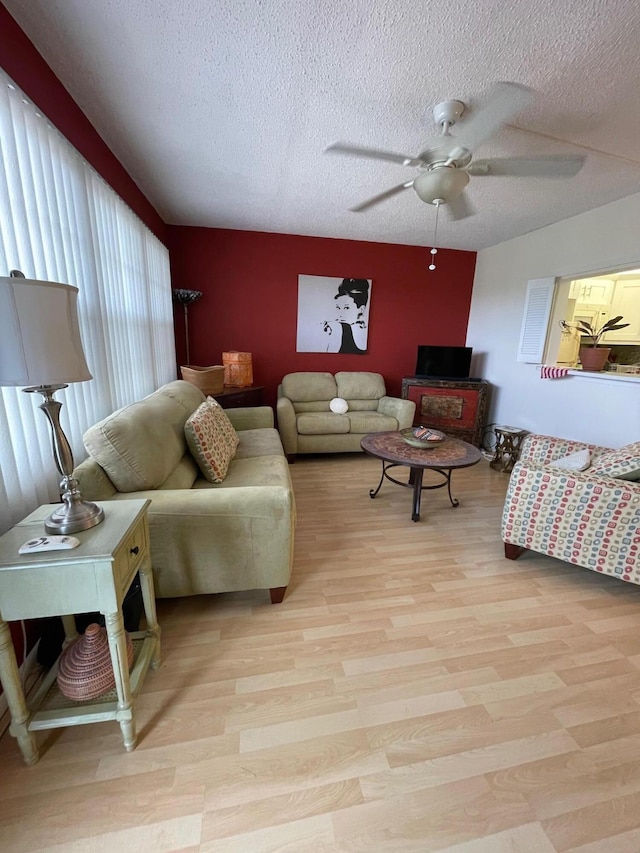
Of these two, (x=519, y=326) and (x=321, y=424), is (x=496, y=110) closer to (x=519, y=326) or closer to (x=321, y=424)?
(x=321, y=424)

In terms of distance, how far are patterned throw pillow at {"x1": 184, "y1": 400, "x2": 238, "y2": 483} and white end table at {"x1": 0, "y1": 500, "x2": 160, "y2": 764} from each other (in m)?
0.79

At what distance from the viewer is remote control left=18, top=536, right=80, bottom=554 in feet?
3.19

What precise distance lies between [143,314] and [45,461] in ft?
5.60

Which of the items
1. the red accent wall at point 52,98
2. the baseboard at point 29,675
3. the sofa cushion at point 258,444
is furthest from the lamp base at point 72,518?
the red accent wall at point 52,98

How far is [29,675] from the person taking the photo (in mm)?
1297

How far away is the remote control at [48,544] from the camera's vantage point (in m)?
0.97

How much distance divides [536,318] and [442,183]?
253 centimetres

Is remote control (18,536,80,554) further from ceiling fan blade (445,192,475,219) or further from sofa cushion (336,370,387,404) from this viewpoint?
sofa cushion (336,370,387,404)

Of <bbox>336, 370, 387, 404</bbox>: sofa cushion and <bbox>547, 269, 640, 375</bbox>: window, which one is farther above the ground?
<bbox>547, 269, 640, 375</bbox>: window

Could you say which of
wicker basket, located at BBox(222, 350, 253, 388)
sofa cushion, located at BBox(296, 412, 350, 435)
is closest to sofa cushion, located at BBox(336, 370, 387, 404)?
sofa cushion, located at BBox(296, 412, 350, 435)

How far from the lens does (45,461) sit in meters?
1.40

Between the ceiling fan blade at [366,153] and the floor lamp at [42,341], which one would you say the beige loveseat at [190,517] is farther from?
the ceiling fan blade at [366,153]

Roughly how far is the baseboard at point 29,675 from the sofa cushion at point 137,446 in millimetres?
675

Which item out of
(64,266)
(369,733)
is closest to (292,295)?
(64,266)
